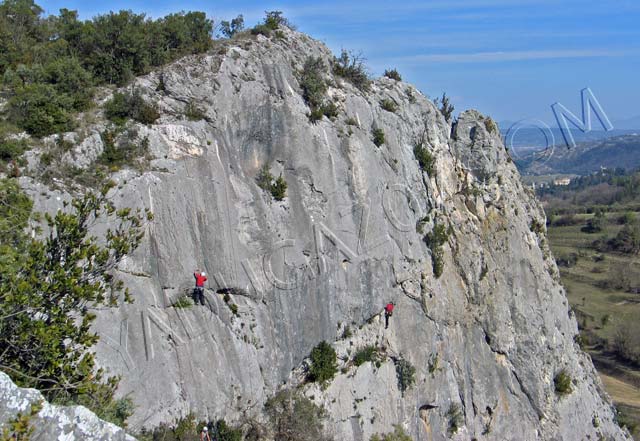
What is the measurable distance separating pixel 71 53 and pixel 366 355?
17905mm

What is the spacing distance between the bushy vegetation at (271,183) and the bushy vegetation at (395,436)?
36.2 feet

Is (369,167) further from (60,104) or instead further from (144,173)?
(60,104)

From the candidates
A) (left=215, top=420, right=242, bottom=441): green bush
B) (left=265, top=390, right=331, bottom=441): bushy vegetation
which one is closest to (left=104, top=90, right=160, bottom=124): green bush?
(left=215, top=420, right=242, bottom=441): green bush

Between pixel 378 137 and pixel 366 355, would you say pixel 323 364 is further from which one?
pixel 378 137

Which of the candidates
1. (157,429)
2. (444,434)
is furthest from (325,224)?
(444,434)

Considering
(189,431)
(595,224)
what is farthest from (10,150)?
(595,224)

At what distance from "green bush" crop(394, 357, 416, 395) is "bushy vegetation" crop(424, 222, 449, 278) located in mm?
4980

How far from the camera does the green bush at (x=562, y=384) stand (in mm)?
30266

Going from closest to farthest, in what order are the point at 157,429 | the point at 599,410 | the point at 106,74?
1. the point at 157,429
2. the point at 106,74
3. the point at 599,410

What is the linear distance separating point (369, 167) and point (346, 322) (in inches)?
282

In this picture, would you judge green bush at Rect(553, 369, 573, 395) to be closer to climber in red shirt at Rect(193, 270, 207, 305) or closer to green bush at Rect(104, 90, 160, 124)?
climber in red shirt at Rect(193, 270, 207, 305)

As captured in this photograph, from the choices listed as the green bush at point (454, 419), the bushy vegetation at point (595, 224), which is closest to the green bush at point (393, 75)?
the green bush at point (454, 419)

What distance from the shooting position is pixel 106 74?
21.2 metres

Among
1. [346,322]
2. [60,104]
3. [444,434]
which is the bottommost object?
[444,434]
